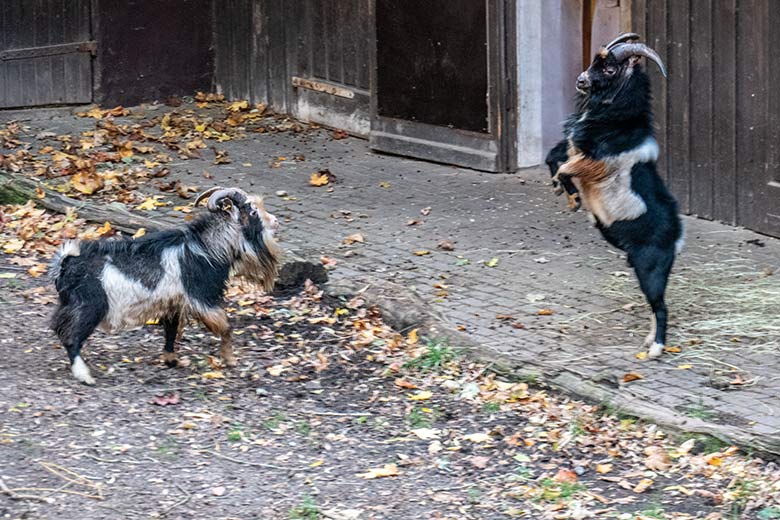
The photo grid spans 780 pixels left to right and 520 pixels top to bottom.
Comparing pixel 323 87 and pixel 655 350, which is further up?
Result: pixel 323 87

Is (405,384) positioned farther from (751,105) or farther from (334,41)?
(334,41)

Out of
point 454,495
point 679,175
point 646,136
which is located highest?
point 646,136

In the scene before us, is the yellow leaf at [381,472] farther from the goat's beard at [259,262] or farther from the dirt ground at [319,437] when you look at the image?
the goat's beard at [259,262]

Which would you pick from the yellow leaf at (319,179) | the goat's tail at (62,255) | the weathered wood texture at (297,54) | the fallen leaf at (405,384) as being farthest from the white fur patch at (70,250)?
the weathered wood texture at (297,54)

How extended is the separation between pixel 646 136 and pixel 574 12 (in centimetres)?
446

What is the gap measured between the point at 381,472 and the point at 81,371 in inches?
71.6

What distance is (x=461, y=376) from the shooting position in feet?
23.2

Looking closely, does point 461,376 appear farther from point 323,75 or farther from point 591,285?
point 323,75

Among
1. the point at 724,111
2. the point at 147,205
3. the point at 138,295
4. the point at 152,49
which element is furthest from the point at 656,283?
the point at 152,49

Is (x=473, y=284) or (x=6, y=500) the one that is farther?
(x=473, y=284)

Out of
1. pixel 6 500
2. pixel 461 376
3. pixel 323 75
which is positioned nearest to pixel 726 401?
pixel 461 376

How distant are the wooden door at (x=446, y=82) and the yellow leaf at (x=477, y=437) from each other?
5.38 metres

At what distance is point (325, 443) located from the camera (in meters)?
6.25

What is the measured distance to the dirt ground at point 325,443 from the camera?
5570 millimetres
